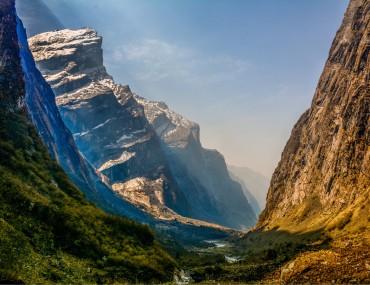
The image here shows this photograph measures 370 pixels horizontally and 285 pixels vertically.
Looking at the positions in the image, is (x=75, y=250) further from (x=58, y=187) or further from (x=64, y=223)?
(x=58, y=187)

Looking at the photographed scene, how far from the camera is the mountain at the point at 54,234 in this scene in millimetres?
42125

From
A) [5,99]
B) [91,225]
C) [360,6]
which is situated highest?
[360,6]

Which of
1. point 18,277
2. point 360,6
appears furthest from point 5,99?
point 360,6

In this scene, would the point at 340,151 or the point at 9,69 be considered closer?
the point at 9,69

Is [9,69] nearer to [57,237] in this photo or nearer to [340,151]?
[57,237]

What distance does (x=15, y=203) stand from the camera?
51531 millimetres

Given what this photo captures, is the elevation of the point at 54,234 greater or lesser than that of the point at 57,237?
greater

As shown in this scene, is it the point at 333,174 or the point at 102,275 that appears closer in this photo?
the point at 102,275

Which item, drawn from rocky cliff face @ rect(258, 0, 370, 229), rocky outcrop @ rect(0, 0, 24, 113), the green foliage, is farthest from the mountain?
rocky cliff face @ rect(258, 0, 370, 229)

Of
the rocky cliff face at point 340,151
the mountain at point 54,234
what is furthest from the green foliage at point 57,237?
the rocky cliff face at point 340,151

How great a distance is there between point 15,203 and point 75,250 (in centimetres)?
1025

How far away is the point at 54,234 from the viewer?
51.3 metres

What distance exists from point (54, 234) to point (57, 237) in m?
0.59

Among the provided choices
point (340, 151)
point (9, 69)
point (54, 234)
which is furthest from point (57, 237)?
point (340, 151)
